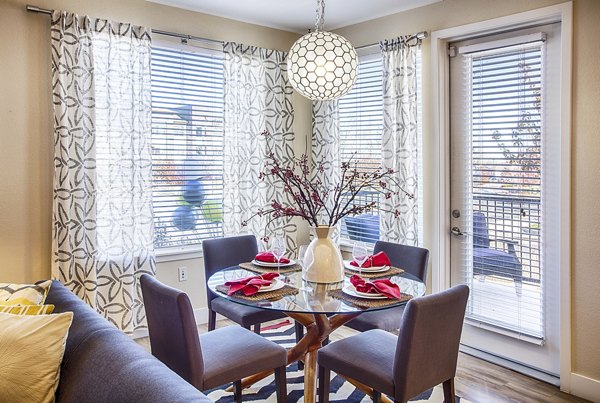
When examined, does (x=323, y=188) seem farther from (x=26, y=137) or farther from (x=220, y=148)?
(x=26, y=137)

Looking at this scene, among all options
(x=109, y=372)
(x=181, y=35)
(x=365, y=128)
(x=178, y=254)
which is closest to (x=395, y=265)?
(x=365, y=128)

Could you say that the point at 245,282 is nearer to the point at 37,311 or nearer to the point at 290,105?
the point at 37,311

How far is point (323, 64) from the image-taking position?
2.58 m

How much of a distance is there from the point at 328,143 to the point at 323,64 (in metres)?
2.02

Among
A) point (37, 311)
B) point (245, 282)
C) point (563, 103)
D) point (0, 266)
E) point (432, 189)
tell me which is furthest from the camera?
point (432, 189)

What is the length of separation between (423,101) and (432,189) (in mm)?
701

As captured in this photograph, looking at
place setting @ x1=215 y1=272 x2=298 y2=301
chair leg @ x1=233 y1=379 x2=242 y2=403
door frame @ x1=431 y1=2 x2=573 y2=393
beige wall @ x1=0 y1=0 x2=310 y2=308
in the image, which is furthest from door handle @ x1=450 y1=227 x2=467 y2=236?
beige wall @ x1=0 y1=0 x2=310 y2=308

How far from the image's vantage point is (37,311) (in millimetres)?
1963

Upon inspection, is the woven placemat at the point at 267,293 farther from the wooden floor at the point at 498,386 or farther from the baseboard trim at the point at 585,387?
the baseboard trim at the point at 585,387

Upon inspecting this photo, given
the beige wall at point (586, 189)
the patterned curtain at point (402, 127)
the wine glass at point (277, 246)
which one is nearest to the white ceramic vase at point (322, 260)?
the wine glass at point (277, 246)

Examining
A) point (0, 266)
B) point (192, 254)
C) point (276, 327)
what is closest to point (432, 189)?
point (276, 327)

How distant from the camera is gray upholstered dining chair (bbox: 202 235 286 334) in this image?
304cm

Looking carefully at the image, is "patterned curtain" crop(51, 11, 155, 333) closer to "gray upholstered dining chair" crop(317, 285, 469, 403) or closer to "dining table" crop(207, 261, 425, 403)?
"dining table" crop(207, 261, 425, 403)

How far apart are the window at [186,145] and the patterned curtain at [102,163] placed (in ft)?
0.71
